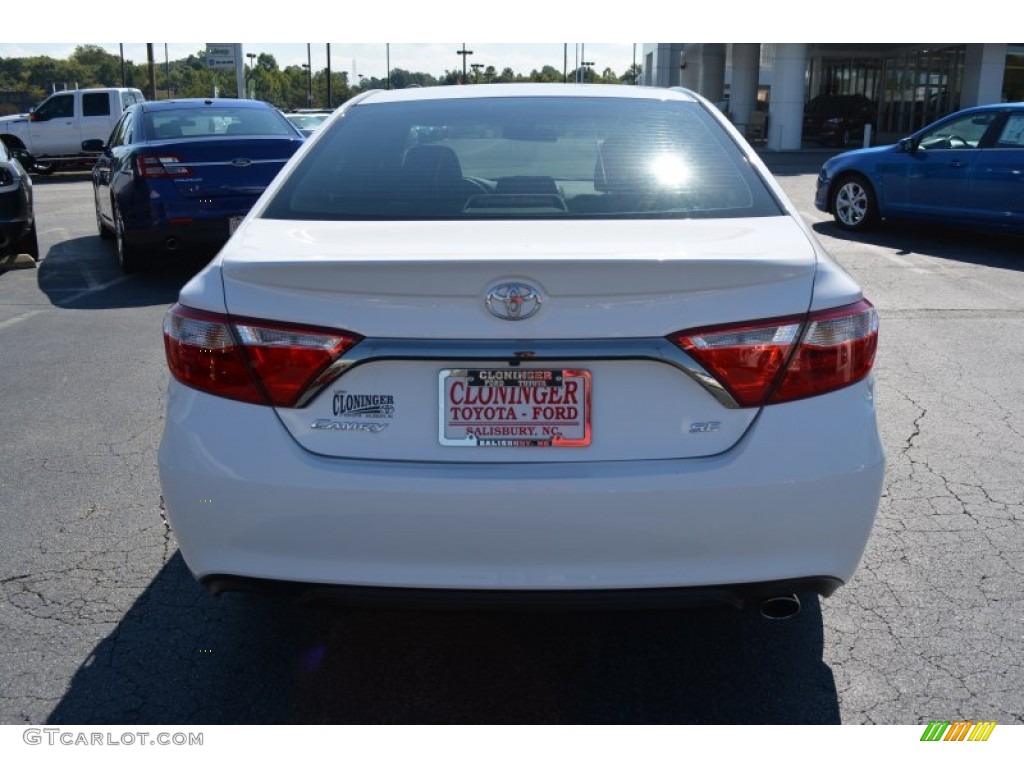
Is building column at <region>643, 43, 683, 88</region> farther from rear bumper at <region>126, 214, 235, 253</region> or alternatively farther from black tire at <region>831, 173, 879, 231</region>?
rear bumper at <region>126, 214, 235, 253</region>

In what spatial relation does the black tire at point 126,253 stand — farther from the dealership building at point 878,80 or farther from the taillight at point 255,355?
the dealership building at point 878,80

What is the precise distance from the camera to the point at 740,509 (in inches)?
101

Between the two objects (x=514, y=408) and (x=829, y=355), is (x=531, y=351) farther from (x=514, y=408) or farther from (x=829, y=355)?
(x=829, y=355)

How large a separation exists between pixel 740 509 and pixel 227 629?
1.70 m

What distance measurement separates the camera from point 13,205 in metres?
10.4

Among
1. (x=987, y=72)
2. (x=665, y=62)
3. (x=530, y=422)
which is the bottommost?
(x=530, y=422)

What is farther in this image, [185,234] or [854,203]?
[854,203]

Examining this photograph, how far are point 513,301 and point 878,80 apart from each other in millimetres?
43029

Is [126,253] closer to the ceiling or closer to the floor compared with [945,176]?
closer to the floor

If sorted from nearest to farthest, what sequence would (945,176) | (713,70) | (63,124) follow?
1. (945,176)
2. (63,124)
3. (713,70)

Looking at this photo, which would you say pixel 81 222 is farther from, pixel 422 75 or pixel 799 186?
pixel 422 75

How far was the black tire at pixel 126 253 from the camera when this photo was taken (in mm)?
9805

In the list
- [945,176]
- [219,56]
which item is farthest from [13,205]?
[219,56]

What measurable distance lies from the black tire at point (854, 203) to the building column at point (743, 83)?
87.0 ft
